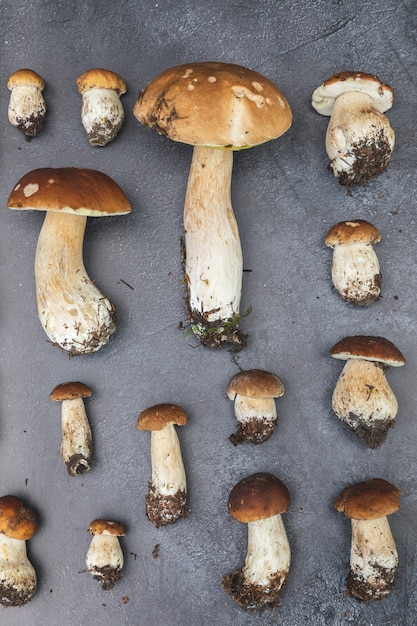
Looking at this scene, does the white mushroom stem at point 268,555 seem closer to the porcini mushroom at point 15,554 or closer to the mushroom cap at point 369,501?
the mushroom cap at point 369,501

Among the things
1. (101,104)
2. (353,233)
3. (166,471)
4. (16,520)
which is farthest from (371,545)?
(101,104)

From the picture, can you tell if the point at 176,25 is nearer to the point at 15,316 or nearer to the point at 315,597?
the point at 15,316

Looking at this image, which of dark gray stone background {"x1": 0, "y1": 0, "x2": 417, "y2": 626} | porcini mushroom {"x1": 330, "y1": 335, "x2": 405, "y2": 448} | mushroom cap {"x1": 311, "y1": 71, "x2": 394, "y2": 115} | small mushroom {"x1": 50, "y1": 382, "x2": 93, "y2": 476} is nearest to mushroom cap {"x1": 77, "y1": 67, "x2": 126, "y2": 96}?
dark gray stone background {"x1": 0, "y1": 0, "x2": 417, "y2": 626}

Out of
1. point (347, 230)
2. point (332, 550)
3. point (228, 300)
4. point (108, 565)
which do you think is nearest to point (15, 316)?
point (228, 300)

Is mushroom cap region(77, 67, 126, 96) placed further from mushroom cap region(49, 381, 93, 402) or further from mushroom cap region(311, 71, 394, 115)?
mushroom cap region(49, 381, 93, 402)

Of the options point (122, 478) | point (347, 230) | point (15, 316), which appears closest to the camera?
point (347, 230)

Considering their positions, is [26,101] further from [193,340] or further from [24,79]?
[193,340]

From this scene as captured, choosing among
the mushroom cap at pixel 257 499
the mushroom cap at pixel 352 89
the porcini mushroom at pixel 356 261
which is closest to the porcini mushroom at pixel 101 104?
the mushroom cap at pixel 352 89
